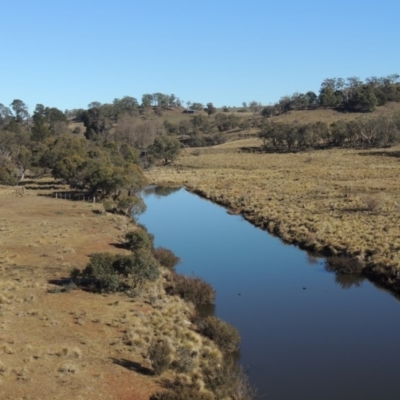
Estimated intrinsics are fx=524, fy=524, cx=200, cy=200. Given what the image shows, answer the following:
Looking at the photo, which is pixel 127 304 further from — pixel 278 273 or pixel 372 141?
pixel 372 141

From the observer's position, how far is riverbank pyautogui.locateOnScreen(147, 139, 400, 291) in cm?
3678

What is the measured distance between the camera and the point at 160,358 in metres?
17.4

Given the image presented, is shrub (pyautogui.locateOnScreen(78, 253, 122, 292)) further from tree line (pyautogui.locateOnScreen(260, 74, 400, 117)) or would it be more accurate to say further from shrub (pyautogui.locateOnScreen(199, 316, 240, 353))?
tree line (pyautogui.locateOnScreen(260, 74, 400, 117))

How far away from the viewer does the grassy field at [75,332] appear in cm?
1627

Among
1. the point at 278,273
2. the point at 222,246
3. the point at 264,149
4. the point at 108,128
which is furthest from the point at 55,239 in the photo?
the point at 108,128

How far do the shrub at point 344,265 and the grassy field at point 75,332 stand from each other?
11.0 meters

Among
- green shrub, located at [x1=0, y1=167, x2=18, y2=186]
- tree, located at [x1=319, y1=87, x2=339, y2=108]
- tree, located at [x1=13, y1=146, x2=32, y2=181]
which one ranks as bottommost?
green shrub, located at [x1=0, y1=167, x2=18, y2=186]

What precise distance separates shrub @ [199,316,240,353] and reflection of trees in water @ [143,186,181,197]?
53.7 m

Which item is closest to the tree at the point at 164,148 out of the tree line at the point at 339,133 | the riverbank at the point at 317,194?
the riverbank at the point at 317,194

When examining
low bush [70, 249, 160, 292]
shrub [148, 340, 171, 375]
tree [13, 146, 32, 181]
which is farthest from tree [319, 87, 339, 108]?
shrub [148, 340, 171, 375]

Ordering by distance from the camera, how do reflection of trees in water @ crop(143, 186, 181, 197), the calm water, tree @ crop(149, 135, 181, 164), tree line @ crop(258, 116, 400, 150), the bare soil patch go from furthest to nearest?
tree line @ crop(258, 116, 400, 150) < tree @ crop(149, 135, 181, 164) < reflection of trees in water @ crop(143, 186, 181, 197) < the calm water < the bare soil patch

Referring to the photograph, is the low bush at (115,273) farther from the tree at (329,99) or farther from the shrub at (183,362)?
the tree at (329,99)

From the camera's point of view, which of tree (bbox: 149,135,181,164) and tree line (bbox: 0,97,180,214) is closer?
tree line (bbox: 0,97,180,214)

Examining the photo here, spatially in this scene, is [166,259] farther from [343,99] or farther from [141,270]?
[343,99]
